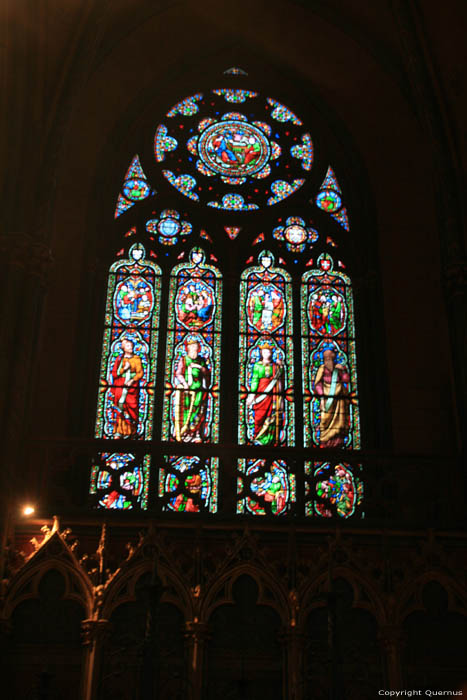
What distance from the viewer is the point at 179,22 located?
14.6 metres

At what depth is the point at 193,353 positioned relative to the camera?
12555mm

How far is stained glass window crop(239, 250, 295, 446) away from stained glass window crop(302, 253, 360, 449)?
234 millimetres

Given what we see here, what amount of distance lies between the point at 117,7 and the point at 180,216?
10.0 feet

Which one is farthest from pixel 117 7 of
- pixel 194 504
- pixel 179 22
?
pixel 194 504

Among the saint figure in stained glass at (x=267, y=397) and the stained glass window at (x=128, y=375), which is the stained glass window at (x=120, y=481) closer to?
the stained glass window at (x=128, y=375)

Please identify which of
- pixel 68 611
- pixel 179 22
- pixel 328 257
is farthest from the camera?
pixel 179 22

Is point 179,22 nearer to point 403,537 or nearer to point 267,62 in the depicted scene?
point 267,62

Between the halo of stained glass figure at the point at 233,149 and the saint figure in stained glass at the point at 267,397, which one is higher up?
the halo of stained glass figure at the point at 233,149

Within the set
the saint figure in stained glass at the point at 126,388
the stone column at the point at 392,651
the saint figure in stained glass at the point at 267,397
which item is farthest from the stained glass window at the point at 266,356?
the stone column at the point at 392,651

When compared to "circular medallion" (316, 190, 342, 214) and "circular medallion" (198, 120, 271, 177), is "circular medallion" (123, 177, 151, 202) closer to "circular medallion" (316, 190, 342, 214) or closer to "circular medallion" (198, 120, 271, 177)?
"circular medallion" (198, 120, 271, 177)

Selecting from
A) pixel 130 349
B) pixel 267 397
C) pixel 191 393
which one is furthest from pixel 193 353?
pixel 267 397

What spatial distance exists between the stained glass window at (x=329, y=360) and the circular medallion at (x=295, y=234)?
415 millimetres

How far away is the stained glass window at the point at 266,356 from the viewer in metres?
12.1

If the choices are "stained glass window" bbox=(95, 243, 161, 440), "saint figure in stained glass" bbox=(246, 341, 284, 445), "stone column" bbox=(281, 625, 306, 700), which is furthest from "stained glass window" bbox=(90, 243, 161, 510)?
"stone column" bbox=(281, 625, 306, 700)
